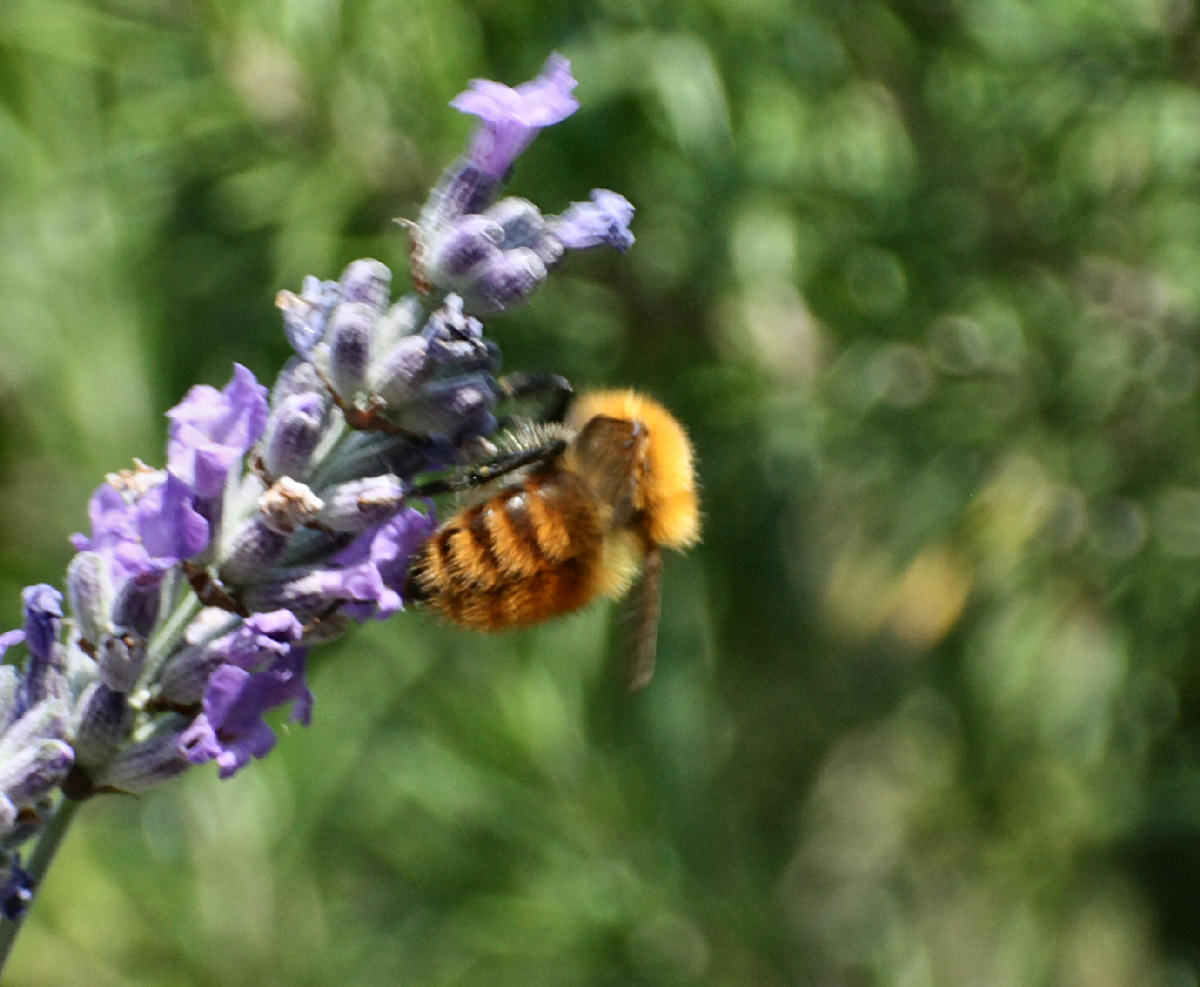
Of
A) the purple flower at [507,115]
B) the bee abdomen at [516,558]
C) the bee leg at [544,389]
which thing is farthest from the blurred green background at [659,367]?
the purple flower at [507,115]

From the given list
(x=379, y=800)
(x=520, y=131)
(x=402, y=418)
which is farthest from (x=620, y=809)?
(x=520, y=131)

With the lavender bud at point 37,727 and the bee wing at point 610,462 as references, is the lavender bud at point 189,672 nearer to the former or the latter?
the lavender bud at point 37,727

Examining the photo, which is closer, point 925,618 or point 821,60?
point 821,60

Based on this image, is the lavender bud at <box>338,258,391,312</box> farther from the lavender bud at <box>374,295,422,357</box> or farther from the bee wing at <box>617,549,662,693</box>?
the bee wing at <box>617,549,662,693</box>

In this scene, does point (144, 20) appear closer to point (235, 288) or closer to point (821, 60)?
point (235, 288)

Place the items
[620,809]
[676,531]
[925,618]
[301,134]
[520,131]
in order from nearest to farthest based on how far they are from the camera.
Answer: [520,131] < [676,531] < [301,134] < [620,809] < [925,618]
